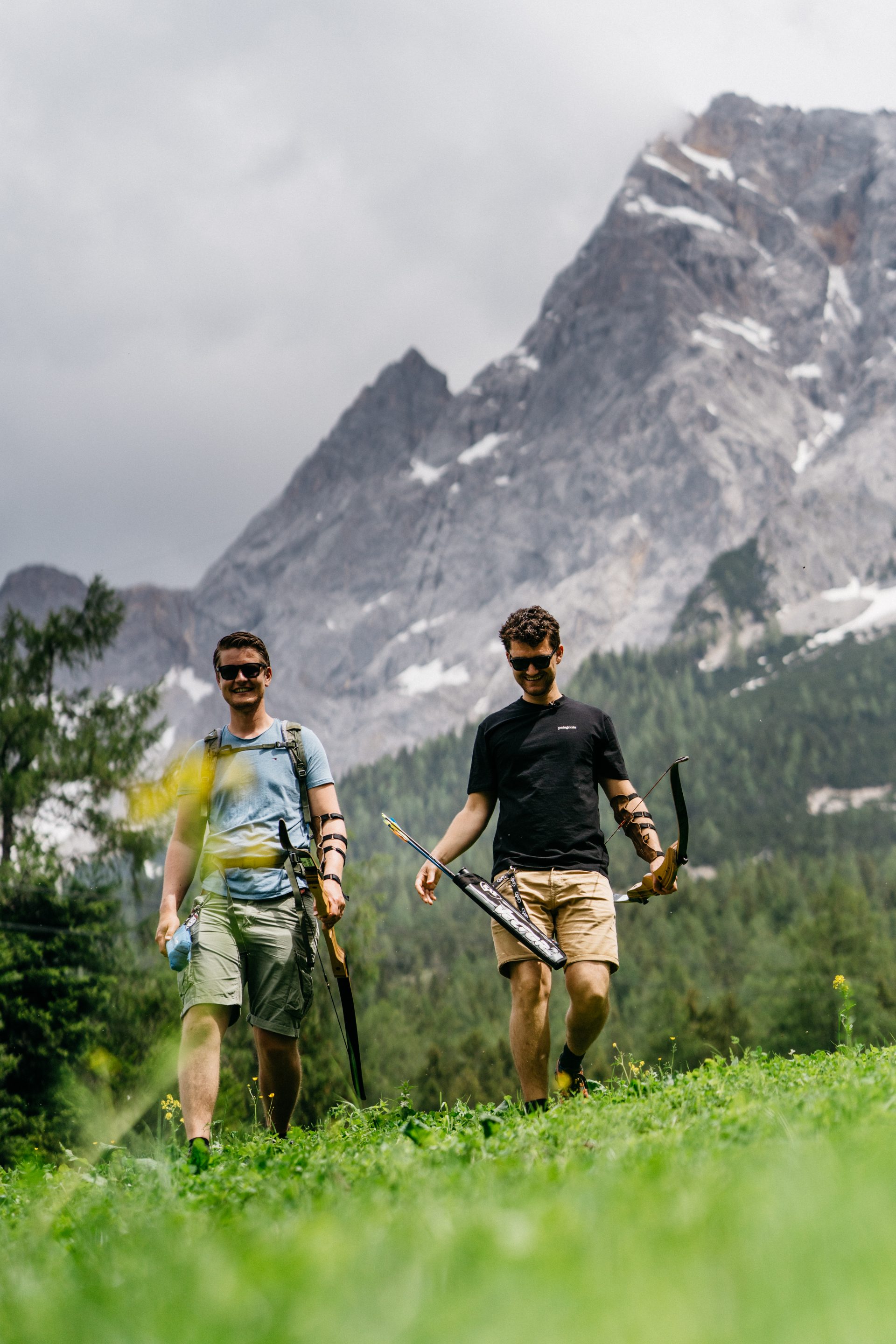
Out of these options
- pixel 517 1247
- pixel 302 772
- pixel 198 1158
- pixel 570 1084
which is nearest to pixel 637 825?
pixel 570 1084

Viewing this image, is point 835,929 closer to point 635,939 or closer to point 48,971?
point 635,939

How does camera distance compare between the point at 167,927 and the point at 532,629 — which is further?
the point at 532,629

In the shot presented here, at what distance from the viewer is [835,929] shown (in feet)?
A: 226

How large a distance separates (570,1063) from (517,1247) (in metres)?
5.63

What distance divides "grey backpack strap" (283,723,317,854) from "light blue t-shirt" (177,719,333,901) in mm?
22

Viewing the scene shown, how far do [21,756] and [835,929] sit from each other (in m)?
54.1

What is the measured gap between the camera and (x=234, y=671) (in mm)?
7281

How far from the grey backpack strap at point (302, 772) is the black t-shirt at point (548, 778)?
3.38ft

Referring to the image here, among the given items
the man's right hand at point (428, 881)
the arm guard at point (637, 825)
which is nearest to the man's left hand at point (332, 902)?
the man's right hand at point (428, 881)

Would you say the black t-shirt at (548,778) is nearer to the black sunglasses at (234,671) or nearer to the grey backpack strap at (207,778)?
the black sunglasses at (234,671)

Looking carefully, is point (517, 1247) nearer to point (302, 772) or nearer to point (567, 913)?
point (567, 913)

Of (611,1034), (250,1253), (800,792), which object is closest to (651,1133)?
(250,1253)

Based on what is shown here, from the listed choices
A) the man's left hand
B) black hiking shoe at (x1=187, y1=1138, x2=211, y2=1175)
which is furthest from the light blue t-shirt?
black hiking shoe at (x1=187, y1=1138, x2=211, y2=1175)

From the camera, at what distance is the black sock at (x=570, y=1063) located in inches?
278
